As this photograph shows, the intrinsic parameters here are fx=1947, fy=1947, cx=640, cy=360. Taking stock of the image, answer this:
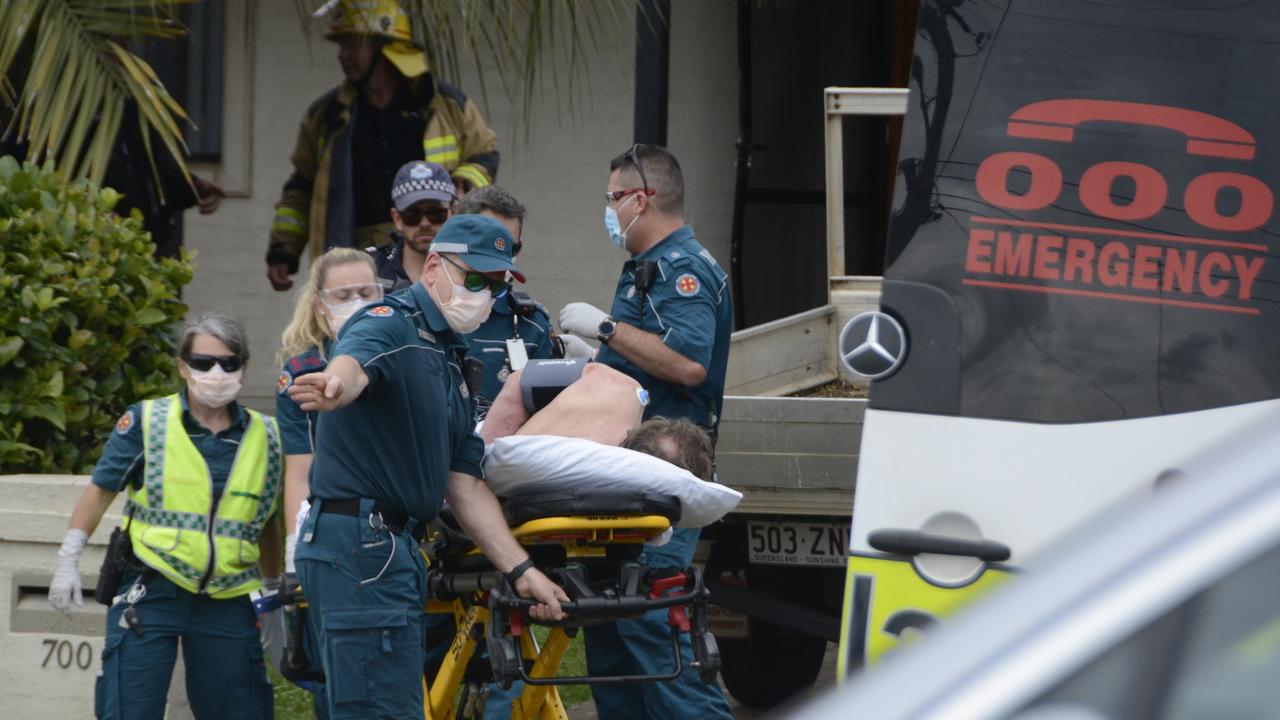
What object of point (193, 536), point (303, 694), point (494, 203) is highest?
point (494, 203)

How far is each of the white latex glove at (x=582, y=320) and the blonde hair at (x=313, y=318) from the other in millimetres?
578

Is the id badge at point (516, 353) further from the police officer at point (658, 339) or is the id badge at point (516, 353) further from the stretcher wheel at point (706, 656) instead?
the stretcher wheel at point (706, 656)

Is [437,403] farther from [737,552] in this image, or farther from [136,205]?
[136,205]

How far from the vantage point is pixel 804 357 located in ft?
21.1

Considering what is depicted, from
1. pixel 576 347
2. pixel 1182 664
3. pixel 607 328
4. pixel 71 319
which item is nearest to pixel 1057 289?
pixel 607 328

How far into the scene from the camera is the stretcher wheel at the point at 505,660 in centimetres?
432

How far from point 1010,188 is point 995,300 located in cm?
24

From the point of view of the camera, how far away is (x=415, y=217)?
6410mm

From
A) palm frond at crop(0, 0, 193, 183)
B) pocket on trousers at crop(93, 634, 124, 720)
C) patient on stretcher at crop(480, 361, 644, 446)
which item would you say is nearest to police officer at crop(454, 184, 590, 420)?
patient on stretcher at crop(480, 361, 644, 446)

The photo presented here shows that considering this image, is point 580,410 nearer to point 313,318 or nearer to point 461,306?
point 461,306

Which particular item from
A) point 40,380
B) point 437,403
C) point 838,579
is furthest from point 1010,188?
point 40,380

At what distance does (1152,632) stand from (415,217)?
5.21 metres

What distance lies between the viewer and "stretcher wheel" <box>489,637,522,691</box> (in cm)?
432

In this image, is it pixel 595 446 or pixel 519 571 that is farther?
pixel 595 446
